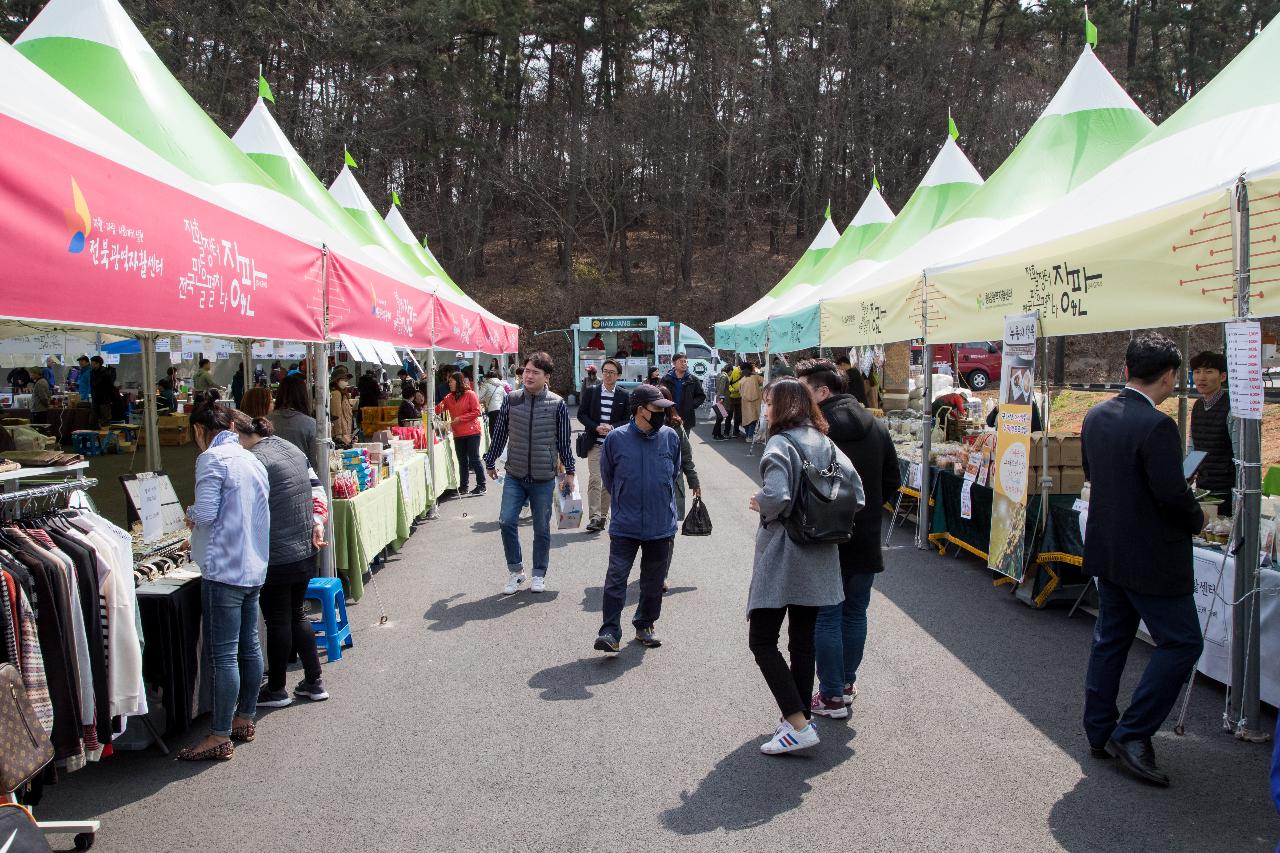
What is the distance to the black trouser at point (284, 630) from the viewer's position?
436cm

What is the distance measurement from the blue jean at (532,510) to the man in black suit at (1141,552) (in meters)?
3.97

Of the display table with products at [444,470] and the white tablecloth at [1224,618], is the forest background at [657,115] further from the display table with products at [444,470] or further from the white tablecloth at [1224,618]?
the white tablecloth at [1224,618]

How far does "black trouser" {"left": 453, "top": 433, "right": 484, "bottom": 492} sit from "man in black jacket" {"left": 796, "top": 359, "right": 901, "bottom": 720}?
26.2ft

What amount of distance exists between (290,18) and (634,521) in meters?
29.4

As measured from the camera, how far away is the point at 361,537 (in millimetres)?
6820

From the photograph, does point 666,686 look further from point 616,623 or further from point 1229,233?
point 1229,233

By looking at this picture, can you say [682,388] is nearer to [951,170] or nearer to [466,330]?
[466,330]

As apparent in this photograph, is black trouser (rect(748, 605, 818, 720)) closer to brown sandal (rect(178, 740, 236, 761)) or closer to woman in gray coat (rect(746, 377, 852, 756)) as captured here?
woman in gray coat (rect(746, 377, 852, 756))

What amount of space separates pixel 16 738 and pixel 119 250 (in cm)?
205

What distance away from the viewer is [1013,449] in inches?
254

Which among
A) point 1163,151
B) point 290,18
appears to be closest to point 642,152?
point 290,18

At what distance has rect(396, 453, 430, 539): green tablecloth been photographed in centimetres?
854

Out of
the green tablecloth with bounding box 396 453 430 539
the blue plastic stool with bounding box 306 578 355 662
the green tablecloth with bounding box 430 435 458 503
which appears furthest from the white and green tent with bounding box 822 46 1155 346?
the blue plastic stool with bounding box 306 578 355 662

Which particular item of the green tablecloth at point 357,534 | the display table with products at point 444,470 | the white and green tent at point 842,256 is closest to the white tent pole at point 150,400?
the green tablecloth at point 357,534
